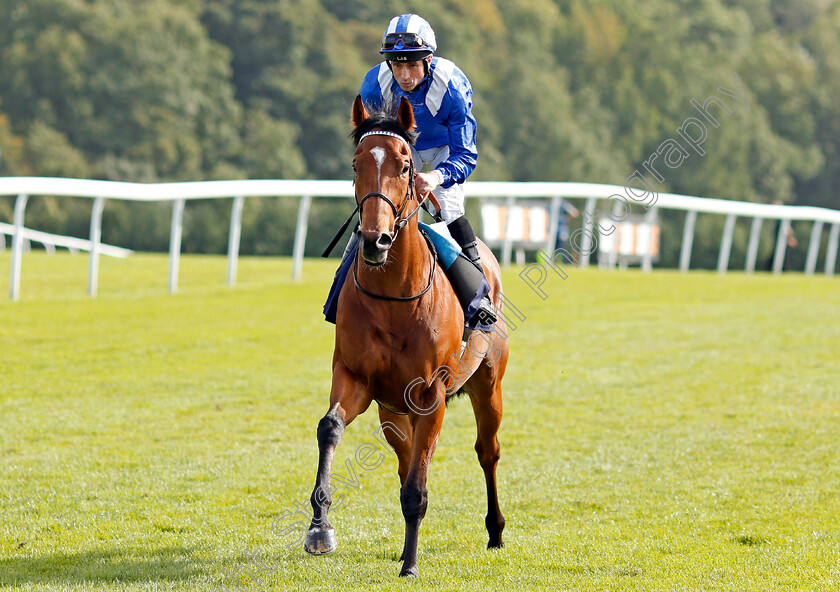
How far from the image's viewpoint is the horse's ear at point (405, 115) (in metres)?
4.55

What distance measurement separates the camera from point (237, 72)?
130 feet

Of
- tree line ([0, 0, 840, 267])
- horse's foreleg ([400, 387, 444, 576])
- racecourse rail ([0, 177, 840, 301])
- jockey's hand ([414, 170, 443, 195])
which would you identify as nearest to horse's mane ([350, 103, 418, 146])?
jockey's hand ([414, 170, 443, 195])

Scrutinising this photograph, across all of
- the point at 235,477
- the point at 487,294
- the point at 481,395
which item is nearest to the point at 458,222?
the point at 487,294

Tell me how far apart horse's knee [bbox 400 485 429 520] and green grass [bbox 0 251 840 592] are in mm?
288

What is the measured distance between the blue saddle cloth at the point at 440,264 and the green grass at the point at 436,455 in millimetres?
1196

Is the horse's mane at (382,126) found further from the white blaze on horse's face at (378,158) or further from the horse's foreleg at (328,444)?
the horse's foreleg at (328,444)

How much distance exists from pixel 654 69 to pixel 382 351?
48.5 metres

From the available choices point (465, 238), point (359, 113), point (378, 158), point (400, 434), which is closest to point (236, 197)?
point (465, 238)

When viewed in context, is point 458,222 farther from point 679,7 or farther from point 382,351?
point 679,7

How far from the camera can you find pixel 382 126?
14.6 feet

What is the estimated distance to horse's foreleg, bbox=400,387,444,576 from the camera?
463 centimetres

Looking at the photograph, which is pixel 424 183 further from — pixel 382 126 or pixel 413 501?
pixel 413 501

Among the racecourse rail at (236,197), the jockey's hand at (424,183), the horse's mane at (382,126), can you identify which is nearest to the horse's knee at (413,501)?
the jockey's hand at (424,183)

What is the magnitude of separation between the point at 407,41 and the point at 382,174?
925 millimetres
